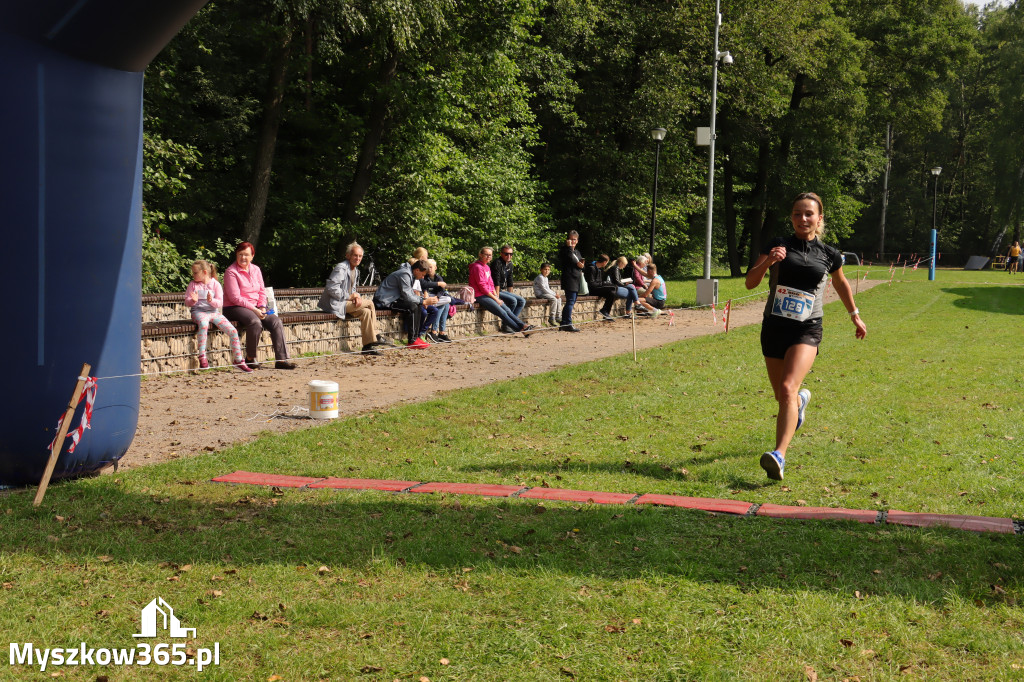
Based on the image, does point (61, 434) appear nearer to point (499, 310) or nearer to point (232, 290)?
point (232, 290)

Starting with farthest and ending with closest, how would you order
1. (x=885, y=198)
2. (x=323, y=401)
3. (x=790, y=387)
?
(x=885, y=198) < (x=323, y=401) < (x=790, y=387)

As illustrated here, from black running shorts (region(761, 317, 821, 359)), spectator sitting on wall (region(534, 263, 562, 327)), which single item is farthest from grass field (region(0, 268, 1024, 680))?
spectator sitting on wall (region(534, 263, 562, 327))

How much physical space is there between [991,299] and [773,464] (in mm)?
24125

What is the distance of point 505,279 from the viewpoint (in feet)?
65.2

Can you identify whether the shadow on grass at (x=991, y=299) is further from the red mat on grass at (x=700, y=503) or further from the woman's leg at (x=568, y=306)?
the red mat on grass at (x=700, y=503)

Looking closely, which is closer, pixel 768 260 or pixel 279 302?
pixel 768 260

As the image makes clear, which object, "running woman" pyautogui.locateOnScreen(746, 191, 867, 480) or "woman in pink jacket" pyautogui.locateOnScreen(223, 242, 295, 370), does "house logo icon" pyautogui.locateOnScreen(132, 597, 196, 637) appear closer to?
"running woman" pyautogui.locateOnScreen(746, 191, 867, 480)

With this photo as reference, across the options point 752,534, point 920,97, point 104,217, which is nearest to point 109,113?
point 104,217

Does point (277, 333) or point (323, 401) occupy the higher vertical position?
point (277, 333)

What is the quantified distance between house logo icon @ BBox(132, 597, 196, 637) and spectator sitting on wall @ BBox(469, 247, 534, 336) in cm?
1351

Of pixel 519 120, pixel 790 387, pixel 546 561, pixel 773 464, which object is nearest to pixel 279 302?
pixel 790 387

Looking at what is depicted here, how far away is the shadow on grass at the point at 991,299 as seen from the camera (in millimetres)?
23938

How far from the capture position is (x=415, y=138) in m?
24.5

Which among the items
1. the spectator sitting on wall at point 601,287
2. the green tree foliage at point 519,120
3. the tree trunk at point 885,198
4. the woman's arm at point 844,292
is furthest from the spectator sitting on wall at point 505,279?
the tree trunk at point 885,198
